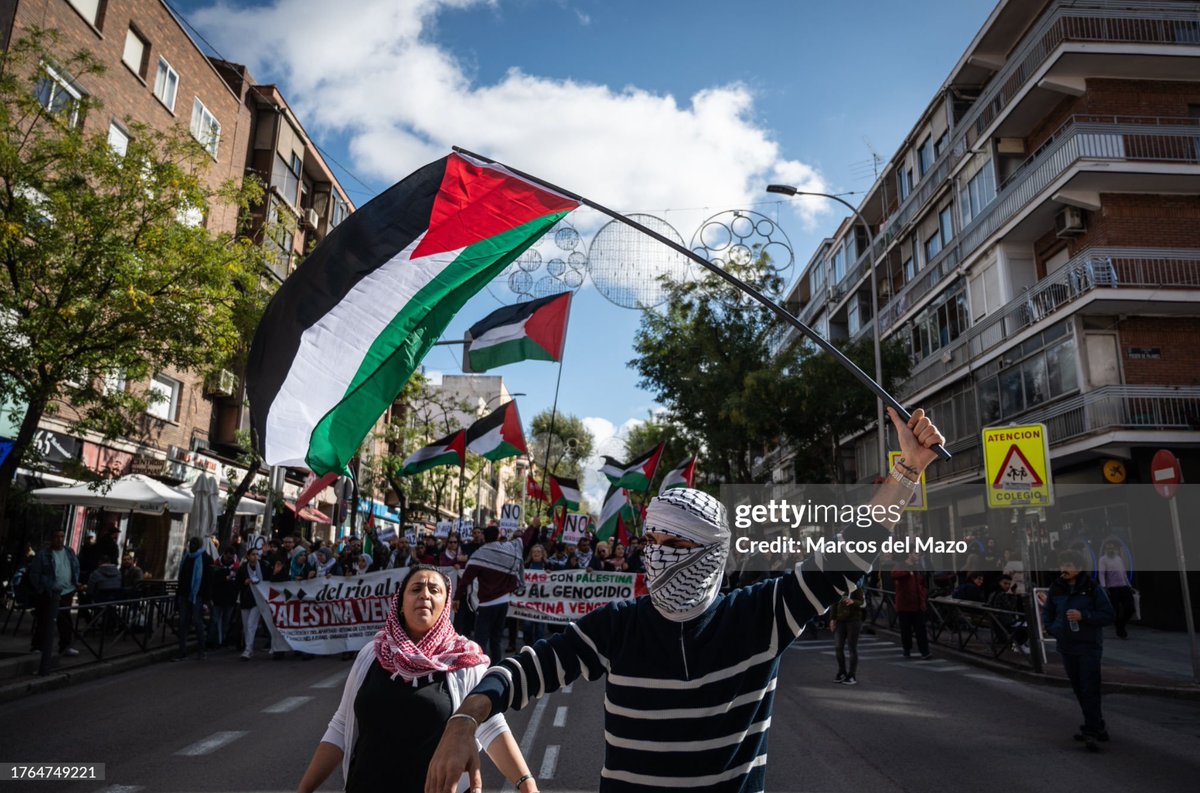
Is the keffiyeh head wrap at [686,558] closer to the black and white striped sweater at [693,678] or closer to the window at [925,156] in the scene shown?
the black and white striped sweater at [693,678]

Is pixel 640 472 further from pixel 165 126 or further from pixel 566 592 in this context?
pixel 165 126

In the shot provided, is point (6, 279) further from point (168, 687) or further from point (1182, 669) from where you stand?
point (1182, 669)

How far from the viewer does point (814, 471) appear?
37.4 m

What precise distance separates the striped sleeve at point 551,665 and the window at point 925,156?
34.1 m

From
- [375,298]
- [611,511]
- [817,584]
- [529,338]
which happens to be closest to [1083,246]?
[611,511]

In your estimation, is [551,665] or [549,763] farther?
[549,763]

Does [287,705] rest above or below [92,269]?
below

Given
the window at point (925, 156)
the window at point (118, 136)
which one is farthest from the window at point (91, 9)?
the window at point (925, 156)

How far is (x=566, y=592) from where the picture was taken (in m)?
14.5

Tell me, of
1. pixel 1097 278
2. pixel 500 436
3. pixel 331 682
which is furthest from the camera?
pixel 1097 278

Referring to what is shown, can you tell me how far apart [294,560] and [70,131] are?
26.8ft

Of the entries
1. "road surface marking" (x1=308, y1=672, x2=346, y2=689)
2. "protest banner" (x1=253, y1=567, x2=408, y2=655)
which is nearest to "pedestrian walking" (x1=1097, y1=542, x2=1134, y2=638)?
"protest banner" (x1=253, y1=567, x2=408, y2=655)

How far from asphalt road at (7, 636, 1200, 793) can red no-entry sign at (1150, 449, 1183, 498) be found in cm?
293

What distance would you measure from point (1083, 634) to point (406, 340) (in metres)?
6.90
